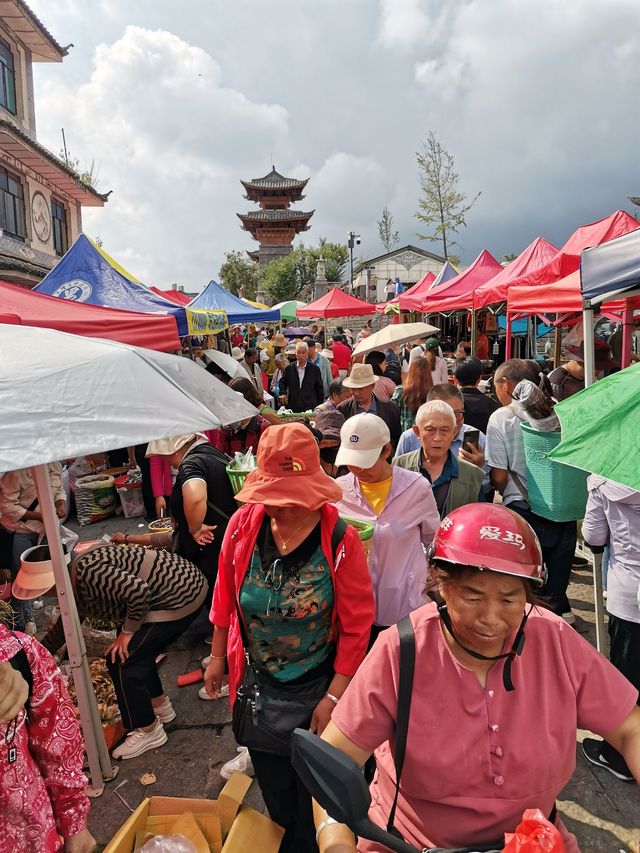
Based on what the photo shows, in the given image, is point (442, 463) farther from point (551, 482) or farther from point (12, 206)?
point (12, 206)

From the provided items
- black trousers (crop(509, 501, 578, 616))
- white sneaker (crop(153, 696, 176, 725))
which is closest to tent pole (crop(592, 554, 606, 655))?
black trousers (crop(509, 501, 578, 616))

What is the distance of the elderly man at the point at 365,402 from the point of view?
5070mm

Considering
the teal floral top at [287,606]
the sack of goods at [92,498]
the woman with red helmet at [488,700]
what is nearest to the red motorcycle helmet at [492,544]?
the woman with red helmet at [488,700]

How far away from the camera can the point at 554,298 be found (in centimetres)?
578

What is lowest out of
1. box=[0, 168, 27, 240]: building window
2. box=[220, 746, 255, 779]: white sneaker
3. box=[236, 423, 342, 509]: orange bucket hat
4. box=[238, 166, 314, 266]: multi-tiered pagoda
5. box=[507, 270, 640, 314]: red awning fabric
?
box=[220, 746, 255, 779]: white sneaker

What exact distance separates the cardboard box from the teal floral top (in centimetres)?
61

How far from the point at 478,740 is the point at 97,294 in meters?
6.23

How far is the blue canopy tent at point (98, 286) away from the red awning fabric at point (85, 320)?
5.23 ft

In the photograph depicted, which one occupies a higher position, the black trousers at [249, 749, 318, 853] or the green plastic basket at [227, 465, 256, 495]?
the green plastic basket at [227, 465, 256, 495]

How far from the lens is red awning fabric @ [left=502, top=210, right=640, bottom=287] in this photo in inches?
261

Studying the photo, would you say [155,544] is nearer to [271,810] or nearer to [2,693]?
[271,810]

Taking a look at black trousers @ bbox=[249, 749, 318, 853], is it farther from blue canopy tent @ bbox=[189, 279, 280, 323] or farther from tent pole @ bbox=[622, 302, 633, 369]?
blue canopy tent @ bbox=[189, 279, 280, 323]

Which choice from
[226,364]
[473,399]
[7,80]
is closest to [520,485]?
[473,399]

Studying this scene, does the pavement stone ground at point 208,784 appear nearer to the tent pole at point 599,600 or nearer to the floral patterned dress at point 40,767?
the tent pole at point 599,600
